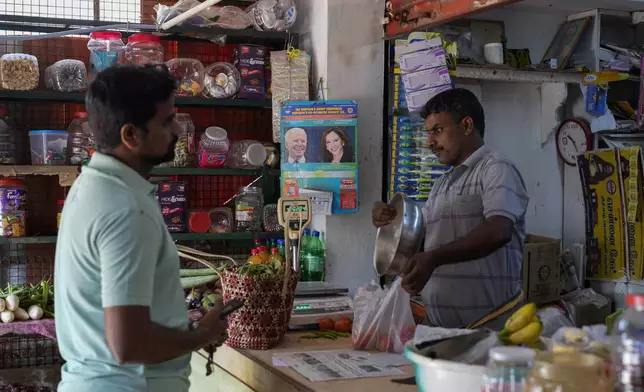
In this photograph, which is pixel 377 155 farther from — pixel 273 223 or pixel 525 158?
pixel 525 158

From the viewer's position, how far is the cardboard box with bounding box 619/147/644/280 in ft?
15.5

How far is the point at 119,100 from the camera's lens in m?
1.72

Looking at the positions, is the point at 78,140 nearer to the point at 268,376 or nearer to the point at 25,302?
the point at 25,302

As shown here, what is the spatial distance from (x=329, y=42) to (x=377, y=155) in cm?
72

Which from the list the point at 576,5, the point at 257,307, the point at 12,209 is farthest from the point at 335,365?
the point at 576,5

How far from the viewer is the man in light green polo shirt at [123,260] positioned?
63.2 inches

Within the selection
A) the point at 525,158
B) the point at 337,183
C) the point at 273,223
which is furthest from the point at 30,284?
the point at 525,158

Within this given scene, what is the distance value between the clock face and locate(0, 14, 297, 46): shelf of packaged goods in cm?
197

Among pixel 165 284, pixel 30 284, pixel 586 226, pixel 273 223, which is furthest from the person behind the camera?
pixel 586 226

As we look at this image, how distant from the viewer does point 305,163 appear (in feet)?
14.3

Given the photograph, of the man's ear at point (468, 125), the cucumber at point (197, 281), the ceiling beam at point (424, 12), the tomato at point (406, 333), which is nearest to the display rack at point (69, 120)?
the cucumber at point (197, 281)

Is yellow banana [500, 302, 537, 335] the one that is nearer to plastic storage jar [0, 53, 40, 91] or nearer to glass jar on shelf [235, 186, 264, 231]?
glass jar on shelf [235, 186, 264, 231]

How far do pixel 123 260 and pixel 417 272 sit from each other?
1145mm

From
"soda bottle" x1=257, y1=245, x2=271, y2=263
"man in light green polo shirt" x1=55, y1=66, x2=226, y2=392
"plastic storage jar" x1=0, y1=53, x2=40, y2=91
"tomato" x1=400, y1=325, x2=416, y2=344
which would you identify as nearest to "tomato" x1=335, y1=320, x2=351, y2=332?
"tomato" x1=400, y1=325, x2=416, y2=344
